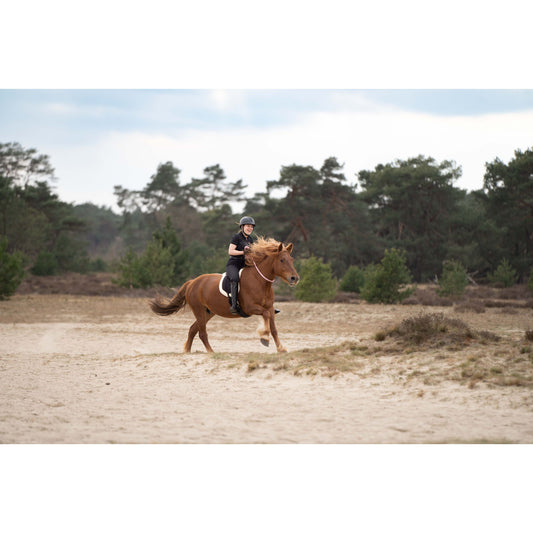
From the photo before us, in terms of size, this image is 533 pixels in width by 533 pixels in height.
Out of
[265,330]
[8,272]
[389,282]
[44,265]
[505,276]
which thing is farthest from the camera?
[44,265]

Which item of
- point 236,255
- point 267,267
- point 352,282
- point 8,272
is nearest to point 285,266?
point 267,267

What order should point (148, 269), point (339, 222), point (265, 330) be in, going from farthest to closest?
point (339, 222) < point (148, 269) < point (265, 330)

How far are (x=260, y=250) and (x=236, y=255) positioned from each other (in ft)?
1.40

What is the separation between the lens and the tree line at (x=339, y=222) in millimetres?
30578

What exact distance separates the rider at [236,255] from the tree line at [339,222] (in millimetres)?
19248

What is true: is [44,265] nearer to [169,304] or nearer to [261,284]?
[169,304]

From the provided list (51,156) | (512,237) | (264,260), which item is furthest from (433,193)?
(264,260)

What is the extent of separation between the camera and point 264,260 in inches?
396

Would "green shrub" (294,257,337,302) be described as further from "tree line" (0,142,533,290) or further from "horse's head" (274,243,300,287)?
"horse's head" (274,243,300,287)

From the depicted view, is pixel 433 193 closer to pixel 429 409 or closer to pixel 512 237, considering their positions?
pixel 512 237

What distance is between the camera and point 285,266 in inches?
386

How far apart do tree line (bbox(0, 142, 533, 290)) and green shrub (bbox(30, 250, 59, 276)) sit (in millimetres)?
73

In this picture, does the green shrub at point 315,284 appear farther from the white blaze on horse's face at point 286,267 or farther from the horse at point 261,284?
the white blaze on horse's face at point 286,267

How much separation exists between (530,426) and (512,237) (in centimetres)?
2596
